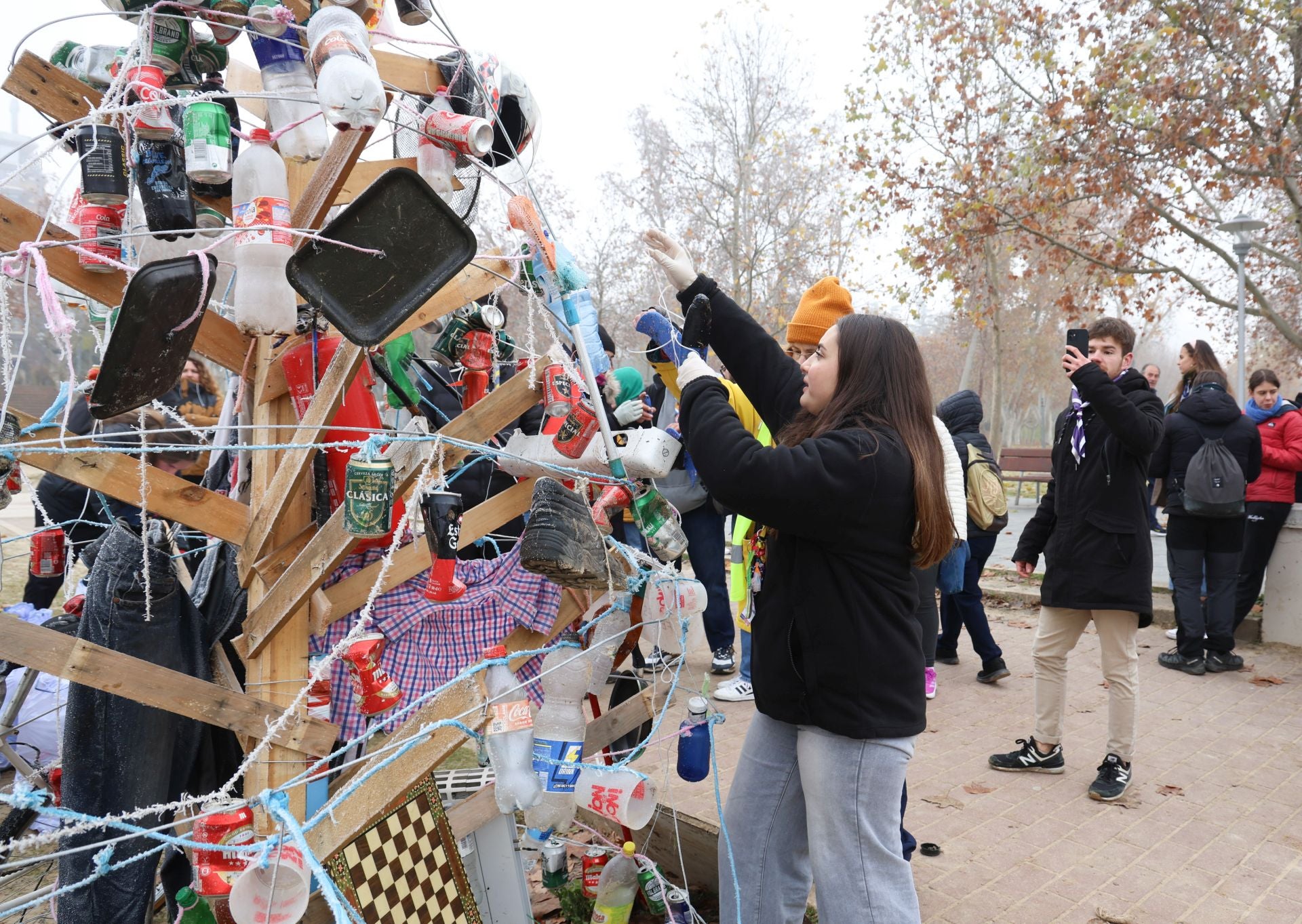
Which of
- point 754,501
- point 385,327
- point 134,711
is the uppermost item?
point 385,327

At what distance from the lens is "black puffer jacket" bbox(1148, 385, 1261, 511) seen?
18.3ft

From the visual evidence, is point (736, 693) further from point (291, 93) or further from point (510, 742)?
point (291, 93)

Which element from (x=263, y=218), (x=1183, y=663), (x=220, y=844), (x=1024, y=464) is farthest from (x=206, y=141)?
(x=1024, y=464)

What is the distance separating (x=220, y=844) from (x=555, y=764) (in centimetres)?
77

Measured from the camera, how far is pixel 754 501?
6.16ft

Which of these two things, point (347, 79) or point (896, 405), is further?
point (896, 405)

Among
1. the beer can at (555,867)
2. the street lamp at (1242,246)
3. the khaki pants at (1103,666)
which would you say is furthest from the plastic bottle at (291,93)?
the street lamp at (1242,246)

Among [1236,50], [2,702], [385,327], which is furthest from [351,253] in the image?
[1236,50]

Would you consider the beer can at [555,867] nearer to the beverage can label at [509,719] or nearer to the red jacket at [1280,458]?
the beverage can label at [509,719]

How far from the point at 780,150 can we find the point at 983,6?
29.5 feet

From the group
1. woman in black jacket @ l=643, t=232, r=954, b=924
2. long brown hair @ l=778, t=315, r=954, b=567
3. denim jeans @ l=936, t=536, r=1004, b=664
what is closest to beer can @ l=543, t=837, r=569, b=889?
woman in black jacket @ l=643, t=232, r=954, b=924

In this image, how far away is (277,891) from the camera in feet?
5.84

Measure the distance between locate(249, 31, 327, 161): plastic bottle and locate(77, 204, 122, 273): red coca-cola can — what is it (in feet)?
1.32

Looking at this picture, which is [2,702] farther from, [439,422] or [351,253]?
[351,253]
